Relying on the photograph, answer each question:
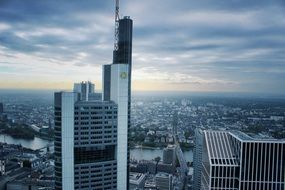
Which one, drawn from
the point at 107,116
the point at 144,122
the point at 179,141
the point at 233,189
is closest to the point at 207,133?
the point at 233,189

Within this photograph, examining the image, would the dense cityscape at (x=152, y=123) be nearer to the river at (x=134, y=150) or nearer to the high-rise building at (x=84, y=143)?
the river at (x=134, y=150)

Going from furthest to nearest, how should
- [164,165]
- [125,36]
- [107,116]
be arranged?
[164,165] < [125,36] < [107,116]

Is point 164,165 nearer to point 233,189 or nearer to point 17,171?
point 17,171

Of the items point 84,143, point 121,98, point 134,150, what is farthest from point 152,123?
point 84,143

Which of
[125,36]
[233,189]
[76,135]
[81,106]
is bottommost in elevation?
[233,189]

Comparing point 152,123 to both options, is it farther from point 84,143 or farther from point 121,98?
point 84,143

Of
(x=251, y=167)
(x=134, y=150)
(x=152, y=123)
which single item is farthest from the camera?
(x=152, y=123)
